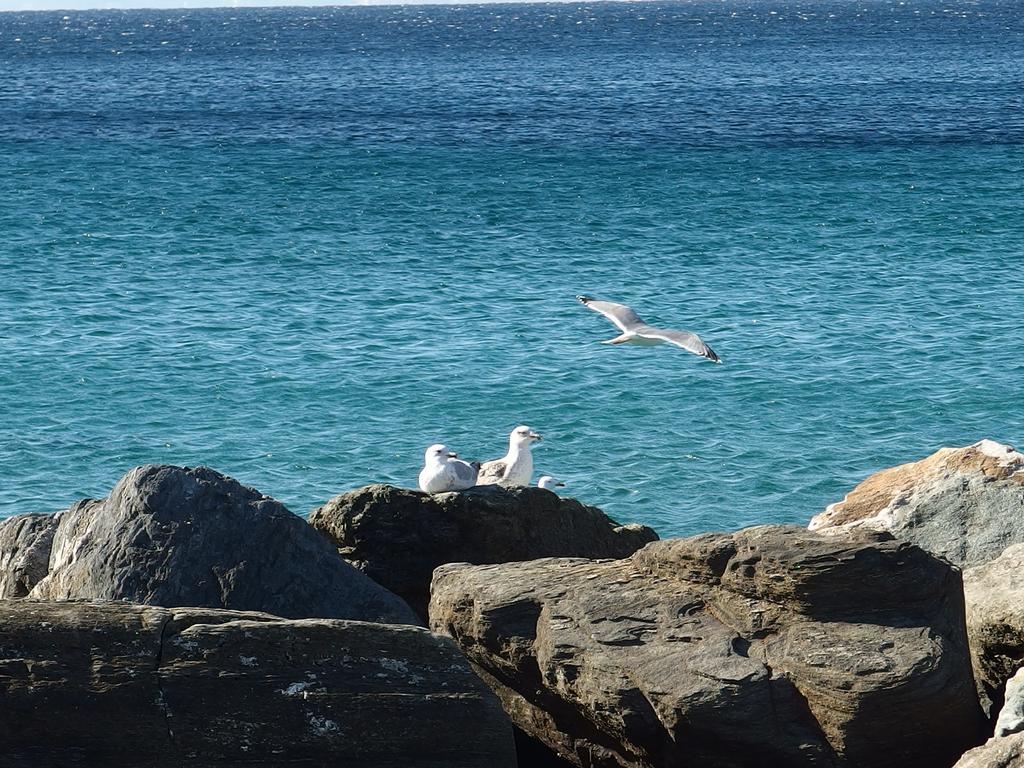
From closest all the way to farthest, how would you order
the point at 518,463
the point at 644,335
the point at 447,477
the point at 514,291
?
A: the point at 447,477 < the point at 518,463 < the point at 644,335 < the point at 514,291

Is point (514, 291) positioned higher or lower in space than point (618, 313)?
lower

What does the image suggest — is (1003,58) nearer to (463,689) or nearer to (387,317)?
(387,317)

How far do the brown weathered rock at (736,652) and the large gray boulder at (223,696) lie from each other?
47.6 inches

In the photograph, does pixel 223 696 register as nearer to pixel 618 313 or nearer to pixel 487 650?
pixel 487 650

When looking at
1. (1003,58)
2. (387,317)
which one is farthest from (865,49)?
(387,317)

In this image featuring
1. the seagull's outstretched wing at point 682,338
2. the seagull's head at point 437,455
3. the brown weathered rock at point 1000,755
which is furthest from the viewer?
the seagull's outstretched wing at point 682,338

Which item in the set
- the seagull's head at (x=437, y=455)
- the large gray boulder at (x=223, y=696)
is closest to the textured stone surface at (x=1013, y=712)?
the large gray boulder at (x=223, y=696)

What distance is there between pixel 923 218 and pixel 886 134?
695 inches

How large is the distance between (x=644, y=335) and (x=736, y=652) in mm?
7605

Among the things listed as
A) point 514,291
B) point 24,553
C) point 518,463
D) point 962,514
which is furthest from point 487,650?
point 514,291

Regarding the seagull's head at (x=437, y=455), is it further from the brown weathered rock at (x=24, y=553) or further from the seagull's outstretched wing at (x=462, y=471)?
the brown weathered rock at (x=24, y=553)

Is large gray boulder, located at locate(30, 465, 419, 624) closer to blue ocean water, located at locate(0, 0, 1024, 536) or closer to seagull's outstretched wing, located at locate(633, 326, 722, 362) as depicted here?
seagull's outstretched wing, located at locate(633, 326, 722, 362)

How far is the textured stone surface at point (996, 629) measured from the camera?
9086 mm

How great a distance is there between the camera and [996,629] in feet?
30.1
